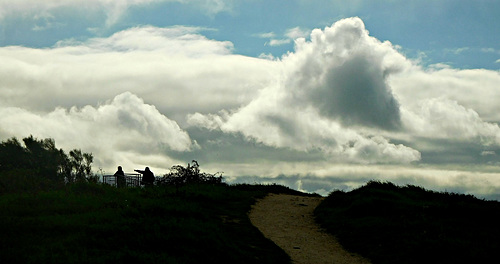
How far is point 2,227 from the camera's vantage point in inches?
712

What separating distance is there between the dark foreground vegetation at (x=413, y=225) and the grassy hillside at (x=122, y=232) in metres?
4.62

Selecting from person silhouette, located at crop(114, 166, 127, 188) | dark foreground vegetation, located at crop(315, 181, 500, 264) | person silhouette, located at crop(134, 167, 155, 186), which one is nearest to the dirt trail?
dark foreground vegetation, located at crop(315, 181, 500, 264)

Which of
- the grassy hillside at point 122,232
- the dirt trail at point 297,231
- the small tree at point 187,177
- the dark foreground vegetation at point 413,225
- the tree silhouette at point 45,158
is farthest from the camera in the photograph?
the tree silhouette at point 45,158

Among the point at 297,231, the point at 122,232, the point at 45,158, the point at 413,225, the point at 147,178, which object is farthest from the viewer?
the point at 45,158

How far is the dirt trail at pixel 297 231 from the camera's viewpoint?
65.6 ft

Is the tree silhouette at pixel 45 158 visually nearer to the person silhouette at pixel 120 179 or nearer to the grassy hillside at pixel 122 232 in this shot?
the person silhouette at pixel 120 179

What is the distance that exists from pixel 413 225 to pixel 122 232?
520 inches

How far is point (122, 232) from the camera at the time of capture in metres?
18.1

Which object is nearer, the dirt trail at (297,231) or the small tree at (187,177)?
the dirt trail at (297,231)

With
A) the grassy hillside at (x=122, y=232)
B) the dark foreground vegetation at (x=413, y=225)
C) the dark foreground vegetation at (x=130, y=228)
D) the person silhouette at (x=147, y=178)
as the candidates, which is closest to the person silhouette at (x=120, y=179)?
the person silhouette at (x=147, y=178)

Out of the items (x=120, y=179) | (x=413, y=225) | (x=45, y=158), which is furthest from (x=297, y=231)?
(x=45, y=158)

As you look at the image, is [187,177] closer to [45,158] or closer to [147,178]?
[147,178]

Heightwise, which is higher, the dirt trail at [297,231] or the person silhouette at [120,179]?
the person silhouette at [120,179]

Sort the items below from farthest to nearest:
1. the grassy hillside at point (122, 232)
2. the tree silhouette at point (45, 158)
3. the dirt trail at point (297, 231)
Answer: the tree silhouette at point (45, 158), the dirt trail at point (297, 231), the grassy hillside at point (122, 232)
